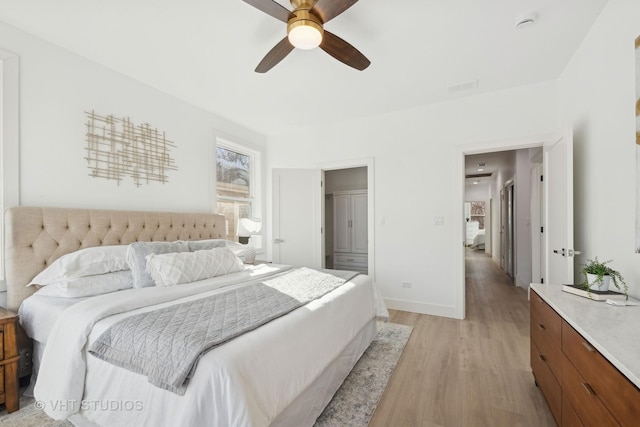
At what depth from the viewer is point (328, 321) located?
1848 mm

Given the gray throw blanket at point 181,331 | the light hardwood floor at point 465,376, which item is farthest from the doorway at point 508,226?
the gray throw blanket at point 181,331

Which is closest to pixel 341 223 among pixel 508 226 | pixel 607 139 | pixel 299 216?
pixel 299 216

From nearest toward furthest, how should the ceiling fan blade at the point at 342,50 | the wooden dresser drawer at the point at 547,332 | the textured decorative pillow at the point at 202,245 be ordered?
1. the wooden dresser drawer at the point at 547,332
2. the ceiling fan blade at the point at 342,50
3. the textured decorative pillow at the point at 202,245

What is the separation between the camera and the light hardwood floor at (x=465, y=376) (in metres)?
1.75

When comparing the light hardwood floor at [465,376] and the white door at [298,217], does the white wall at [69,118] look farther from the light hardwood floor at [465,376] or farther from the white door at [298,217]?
the light hardwood floor at [465,376]

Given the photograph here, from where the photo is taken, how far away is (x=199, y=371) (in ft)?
3.66

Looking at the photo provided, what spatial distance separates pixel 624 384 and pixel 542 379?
44.9 inches

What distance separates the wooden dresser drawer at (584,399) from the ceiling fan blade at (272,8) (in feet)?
7.81

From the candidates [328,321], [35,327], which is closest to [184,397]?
[328,321]

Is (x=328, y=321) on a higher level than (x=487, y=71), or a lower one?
lower

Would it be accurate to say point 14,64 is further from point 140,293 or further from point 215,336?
point 215,336

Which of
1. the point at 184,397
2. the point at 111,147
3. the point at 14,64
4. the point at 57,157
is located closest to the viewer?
the point at 184,397

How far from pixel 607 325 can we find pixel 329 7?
2139mm

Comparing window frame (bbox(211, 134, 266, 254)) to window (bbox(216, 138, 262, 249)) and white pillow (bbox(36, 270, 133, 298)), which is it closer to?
window (bbox(216, 138, 262, 249))
